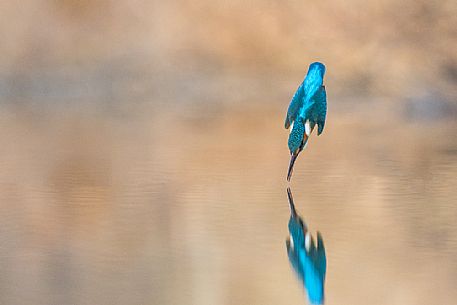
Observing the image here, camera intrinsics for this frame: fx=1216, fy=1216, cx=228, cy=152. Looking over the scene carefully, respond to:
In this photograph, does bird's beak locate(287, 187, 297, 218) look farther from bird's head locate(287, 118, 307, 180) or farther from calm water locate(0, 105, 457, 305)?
bird's head locate(287, 118, 307, 180)

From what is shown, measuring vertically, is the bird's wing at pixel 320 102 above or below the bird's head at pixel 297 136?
above

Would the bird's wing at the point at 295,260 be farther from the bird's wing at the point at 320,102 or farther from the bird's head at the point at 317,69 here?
the bird's head at the point at 317,69

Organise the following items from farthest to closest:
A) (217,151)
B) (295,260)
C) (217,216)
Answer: (217,151) < (217,216) < (295,260)

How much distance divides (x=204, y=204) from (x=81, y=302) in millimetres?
2030

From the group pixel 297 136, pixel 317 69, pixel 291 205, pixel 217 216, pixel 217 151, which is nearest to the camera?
pixel 217 216

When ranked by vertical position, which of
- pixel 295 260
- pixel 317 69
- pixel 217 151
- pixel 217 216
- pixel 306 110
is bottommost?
pixel 295 260

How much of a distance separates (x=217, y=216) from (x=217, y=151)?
294cm

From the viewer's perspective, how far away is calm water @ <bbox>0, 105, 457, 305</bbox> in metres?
4.45

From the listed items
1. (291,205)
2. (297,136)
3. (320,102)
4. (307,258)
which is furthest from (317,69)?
(307,258)

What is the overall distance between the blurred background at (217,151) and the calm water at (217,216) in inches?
0.6

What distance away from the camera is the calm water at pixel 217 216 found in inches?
175

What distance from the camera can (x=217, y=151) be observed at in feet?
28.8

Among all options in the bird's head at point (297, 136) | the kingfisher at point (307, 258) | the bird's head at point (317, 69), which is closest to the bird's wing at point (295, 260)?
the kingfisher at point (307, 258)

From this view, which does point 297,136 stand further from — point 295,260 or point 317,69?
point 295,260
